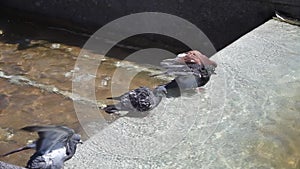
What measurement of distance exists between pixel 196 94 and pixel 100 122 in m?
1.60

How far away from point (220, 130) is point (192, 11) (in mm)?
2934

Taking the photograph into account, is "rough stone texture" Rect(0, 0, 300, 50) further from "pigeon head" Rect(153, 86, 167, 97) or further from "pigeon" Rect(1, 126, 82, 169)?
"pigeon" Rect(1, 126, 82, 169)

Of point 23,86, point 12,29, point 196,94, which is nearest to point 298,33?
point 196,94

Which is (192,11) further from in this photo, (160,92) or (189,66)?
(160,92)

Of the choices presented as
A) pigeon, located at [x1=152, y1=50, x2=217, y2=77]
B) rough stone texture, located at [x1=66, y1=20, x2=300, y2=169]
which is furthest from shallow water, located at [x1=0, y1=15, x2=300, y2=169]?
pigeon, located at [x1=152, y1=50, x2=217, y2=77]

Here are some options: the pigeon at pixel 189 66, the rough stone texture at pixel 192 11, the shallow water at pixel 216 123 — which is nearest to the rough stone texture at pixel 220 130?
the shallow water at pixel 216 123

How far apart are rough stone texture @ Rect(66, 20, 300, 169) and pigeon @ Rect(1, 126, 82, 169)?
7 centimetres

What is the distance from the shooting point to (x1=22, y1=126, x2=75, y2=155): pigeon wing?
256 cm

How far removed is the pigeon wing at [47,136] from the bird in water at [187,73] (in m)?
0.95

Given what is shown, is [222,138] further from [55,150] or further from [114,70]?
[114,70]

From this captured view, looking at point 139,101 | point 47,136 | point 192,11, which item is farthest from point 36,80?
point 47,136

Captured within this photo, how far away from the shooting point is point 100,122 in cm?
468

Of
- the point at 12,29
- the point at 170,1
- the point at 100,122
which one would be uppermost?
the point at 170,1

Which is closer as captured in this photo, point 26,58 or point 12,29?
point 26,58
